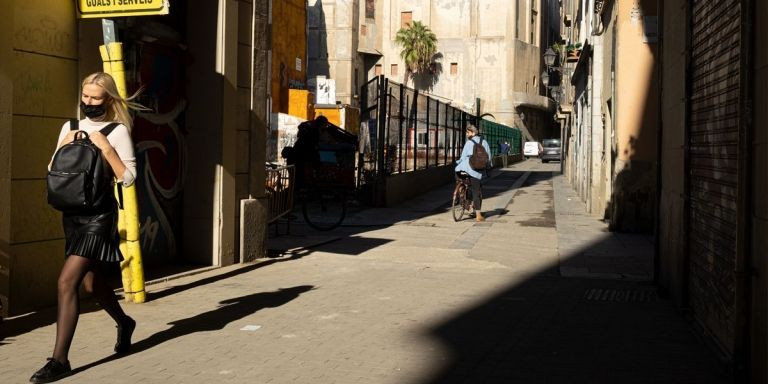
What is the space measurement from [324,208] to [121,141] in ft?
34.5

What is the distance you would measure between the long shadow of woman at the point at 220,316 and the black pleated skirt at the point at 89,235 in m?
0.75

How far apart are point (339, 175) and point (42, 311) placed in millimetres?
9548

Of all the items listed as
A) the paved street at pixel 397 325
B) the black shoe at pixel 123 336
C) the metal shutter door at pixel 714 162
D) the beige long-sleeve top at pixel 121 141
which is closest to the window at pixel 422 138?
the paved street at pixel 397 325

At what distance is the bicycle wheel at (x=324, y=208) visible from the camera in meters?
15.7

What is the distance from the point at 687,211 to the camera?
7.61 meters

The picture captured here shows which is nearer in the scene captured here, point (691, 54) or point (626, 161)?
→ point (691, 54)

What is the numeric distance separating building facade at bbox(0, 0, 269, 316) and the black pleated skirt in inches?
86.0

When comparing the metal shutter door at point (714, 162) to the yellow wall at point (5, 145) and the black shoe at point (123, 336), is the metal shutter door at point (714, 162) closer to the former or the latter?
the black shoe at point (123, 336)

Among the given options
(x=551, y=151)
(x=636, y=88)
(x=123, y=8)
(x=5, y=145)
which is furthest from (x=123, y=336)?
(x=551, y=151)

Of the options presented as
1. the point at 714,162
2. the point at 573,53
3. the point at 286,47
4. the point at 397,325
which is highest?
the point at 286,47

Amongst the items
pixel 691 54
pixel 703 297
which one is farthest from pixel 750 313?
pixel 691 54

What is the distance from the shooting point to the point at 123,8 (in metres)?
7.58

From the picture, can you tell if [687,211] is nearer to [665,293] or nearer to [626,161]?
[665,293]

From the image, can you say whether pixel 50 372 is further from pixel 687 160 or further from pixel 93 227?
pixel 687 160
